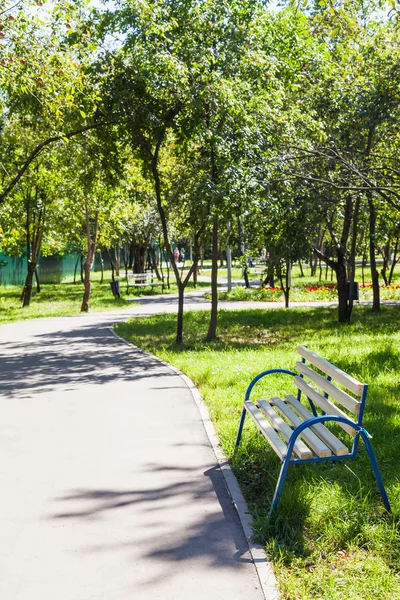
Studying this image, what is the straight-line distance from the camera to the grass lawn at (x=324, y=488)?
374 cm

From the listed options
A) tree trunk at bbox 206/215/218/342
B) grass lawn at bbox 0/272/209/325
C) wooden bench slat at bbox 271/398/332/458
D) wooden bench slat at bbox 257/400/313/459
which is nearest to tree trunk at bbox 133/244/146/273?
grass lawn at bbox 0/272/209/325

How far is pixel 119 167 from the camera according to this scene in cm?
1444

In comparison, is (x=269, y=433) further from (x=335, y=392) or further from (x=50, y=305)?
(x=50, y=305)

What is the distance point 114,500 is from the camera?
4.94 metres

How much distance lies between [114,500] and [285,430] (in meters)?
1.39

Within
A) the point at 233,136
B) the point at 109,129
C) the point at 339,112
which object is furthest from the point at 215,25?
the point at 339,112

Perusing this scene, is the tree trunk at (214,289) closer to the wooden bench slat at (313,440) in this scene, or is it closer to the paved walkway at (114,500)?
the paved walkway at (114,500)

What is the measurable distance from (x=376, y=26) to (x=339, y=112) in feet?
7.19

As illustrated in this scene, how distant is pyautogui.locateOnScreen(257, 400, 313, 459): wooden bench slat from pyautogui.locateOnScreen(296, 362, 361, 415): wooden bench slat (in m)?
0.41

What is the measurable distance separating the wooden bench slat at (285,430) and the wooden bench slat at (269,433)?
54mm

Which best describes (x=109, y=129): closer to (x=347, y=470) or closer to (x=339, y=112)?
(x=339, y=112)

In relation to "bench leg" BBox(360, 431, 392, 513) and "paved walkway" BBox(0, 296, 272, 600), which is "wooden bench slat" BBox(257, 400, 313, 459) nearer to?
"bench leg" BBox(360, 431, 392, 513)

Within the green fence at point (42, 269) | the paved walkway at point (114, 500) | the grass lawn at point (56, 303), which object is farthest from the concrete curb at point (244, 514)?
the green fence at point (42, 269)

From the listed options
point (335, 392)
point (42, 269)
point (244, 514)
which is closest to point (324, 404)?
point (335, 392)
